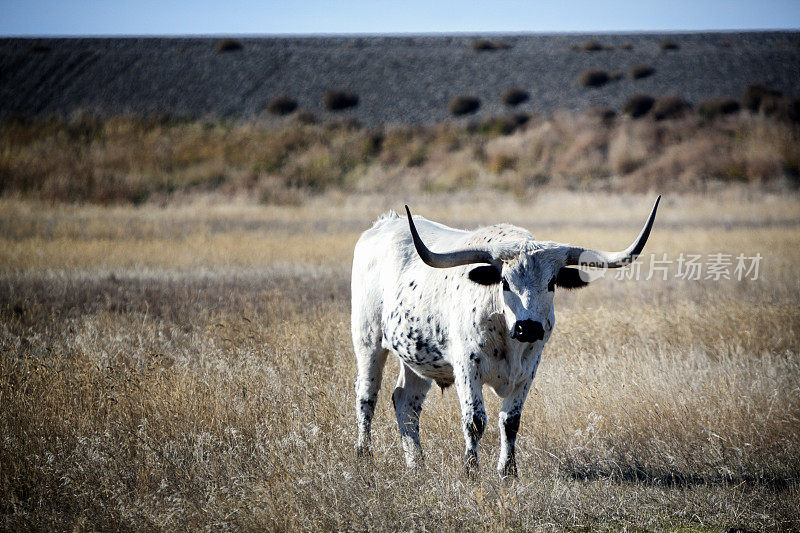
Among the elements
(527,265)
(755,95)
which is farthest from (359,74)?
(527,265)

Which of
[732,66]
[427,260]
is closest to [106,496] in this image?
[427,260]

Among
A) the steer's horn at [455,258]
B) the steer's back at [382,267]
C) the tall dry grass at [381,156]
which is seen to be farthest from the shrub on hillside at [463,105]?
the steer's horn at [455,258]

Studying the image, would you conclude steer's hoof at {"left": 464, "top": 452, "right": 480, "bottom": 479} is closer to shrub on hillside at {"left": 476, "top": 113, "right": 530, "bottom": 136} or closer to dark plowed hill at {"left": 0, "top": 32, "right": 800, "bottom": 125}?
shrub on hillside at {"left": 476, "top": 113, "right": 530, "bottom": 136}

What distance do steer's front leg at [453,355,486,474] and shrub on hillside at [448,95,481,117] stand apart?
4937 centimetres

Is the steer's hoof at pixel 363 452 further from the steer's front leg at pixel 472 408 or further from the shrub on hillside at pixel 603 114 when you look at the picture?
the shrub on hillside at pixel 603 114

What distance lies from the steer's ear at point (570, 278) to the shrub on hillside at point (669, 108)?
47.4 meters

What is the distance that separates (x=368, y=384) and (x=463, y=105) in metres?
48.8

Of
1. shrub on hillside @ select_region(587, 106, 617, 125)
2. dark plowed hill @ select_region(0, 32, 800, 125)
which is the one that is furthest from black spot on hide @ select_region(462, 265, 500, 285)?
dark plowed hill @ select_region(0, 32, 800, 125)

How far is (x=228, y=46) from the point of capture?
2559 inches

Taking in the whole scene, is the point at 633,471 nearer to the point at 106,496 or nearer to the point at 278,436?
the point at 278,436

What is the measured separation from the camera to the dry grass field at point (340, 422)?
5230 millimetres

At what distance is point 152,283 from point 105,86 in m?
47.9

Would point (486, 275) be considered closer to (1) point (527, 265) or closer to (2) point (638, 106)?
(1) point (527, 265)

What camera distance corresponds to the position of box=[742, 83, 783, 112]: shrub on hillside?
50000mm
